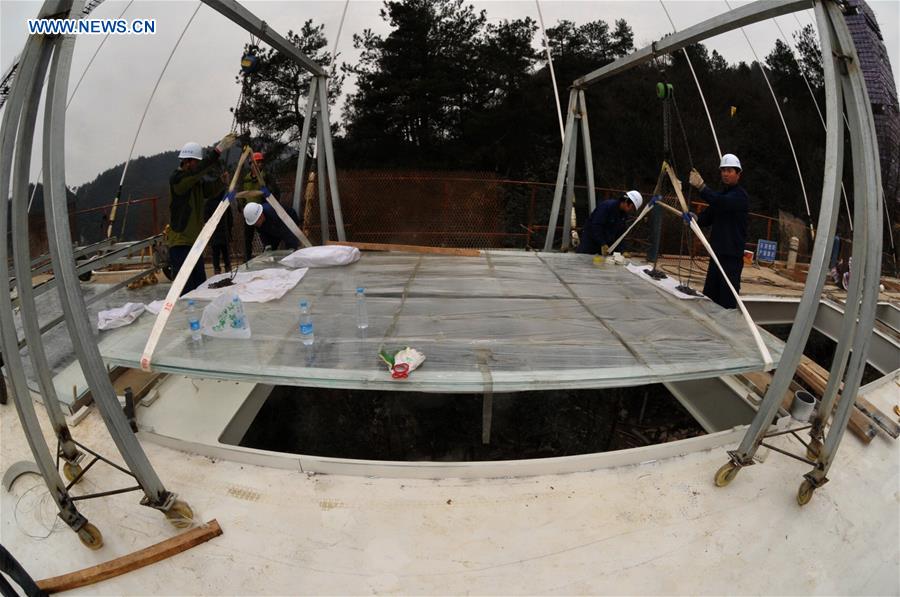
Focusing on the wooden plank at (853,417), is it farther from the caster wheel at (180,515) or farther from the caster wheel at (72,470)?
the caster wheel at (72,470)

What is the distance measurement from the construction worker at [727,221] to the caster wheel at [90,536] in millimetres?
4581

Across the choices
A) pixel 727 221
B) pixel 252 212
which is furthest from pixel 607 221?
pixel 252 212

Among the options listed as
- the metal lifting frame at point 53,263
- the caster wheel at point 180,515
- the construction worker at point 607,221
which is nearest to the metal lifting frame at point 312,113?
the metal lifting frame at point 53,263

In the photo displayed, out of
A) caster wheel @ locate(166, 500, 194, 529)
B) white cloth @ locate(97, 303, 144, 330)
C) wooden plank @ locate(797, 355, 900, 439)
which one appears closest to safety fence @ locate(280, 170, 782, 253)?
white cloth @ locate(97, 303, 144, 330)

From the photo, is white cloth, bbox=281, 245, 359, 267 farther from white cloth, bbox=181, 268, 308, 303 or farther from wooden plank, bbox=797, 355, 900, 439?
wooden plank, bbox=797, 355, 900, 439

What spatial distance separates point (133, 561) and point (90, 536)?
246mm

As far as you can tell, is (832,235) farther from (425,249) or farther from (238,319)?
(425,249)

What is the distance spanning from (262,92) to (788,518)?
1575cm

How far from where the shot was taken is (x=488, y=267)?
4.53 metres

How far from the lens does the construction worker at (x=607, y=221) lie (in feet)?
17.3

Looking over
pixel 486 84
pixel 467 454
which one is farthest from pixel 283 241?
pixel 486 84

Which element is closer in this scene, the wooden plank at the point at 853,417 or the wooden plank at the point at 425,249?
the wooden plank at the point at 853,417

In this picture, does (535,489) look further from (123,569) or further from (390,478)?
(123,569)

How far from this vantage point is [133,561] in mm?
1735
